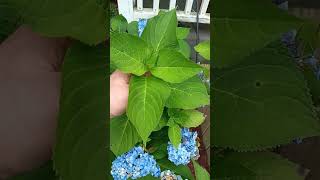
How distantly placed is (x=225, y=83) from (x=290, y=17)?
0.60 feet

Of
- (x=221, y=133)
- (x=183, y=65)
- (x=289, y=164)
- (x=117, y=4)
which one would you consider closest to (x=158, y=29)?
(x=183, y=65)

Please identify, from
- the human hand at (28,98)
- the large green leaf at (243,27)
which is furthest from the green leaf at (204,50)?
the human hand at (28,98)

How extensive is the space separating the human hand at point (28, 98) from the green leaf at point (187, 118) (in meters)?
0.23

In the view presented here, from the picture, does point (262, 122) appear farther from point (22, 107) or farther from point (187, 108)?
point (22, 107)

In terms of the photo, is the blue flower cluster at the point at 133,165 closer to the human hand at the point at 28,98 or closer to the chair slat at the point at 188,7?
the human hand at the point at 28,98

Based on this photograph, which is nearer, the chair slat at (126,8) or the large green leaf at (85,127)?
the large green leaf at (85,127)

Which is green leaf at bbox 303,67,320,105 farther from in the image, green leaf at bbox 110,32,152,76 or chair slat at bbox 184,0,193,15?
chair slat at bbox 184,0,193,15

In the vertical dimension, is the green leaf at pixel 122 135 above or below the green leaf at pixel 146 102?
below

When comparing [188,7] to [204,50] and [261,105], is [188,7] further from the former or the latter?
[261,105]

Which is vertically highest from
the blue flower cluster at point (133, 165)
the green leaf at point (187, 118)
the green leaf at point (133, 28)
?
the green leaf at point (133, 28)

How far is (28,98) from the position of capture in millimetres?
821

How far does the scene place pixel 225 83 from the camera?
0.82m

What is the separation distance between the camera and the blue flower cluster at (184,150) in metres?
0.77

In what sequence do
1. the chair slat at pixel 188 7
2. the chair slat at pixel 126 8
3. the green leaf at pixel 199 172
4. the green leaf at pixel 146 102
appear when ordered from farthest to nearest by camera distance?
the chair slat at pixel 188 7 → the chair slat at pixel 126 8 → the green leaf at pixel 199 172 → the green leaf at pixel 146 102
